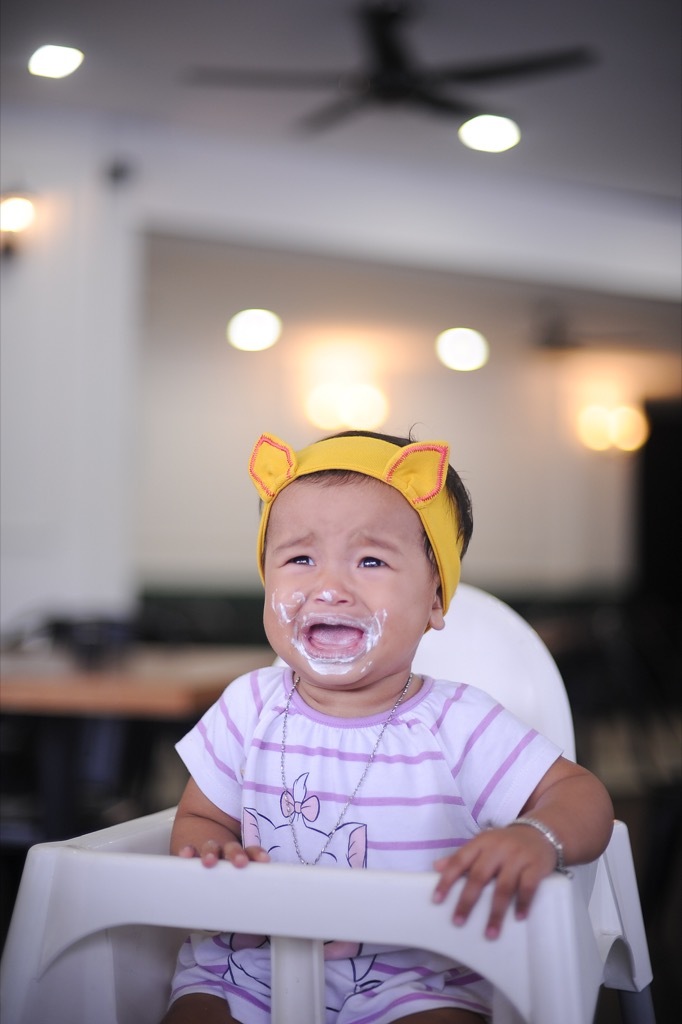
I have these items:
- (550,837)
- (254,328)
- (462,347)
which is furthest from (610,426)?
(550,837)

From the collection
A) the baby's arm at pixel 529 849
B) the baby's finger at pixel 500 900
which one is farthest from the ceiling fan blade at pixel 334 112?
the baby's finger at pixel 500 900

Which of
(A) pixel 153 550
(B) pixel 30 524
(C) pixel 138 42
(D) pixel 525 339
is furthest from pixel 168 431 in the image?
(C) pixel 138 42

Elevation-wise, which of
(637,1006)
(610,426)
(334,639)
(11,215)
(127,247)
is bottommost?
(637,1006)

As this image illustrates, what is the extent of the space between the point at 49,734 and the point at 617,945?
1.13 meters

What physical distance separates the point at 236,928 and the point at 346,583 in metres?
0.27

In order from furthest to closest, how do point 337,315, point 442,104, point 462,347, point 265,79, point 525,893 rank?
point 462,347 < point 337,315 < point 442,104 < point 265,79 < point 525,893

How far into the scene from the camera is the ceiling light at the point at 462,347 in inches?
265

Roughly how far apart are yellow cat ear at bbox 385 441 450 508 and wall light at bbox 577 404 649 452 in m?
6.71

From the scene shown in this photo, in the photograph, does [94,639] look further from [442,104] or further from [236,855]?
[236,855]

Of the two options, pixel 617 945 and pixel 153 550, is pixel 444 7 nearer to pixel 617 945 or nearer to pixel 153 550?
pixel 617 945

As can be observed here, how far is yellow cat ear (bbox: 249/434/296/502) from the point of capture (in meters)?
0.88

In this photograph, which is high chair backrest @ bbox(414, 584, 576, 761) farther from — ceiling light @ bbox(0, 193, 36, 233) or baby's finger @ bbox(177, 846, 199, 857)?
ceiling light @ bbox(0, 193, 36, 233)

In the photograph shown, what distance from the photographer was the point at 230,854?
0.73 meters

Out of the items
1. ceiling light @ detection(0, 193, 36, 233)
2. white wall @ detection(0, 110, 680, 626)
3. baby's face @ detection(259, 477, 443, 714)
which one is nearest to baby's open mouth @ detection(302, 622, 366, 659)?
baby's face @ detection(259, 477, 443, 714)
